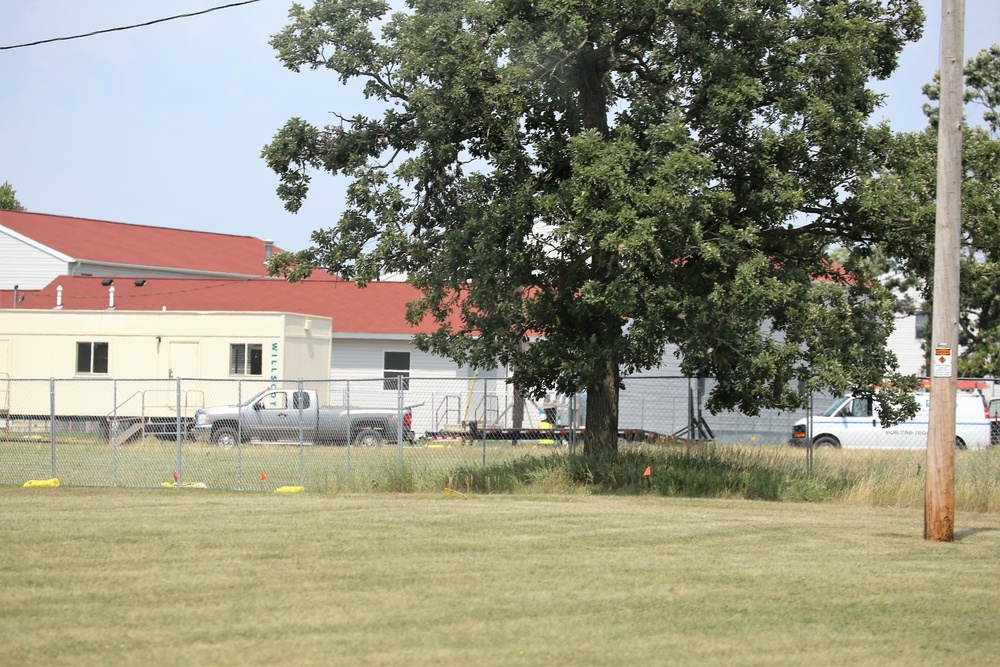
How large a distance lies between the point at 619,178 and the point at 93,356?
70.5 ft

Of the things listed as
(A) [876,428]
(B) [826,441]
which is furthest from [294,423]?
(A) [876,428]

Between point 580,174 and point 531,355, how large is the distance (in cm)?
320

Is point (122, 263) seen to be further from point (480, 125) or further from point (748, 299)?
point (748, 299)

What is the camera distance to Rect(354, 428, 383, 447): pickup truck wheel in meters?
23.3

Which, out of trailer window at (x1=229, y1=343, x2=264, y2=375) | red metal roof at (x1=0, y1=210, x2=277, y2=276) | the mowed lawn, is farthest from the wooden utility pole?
red metal roof at (x1=0, y1=210, x2=277, y2=276)

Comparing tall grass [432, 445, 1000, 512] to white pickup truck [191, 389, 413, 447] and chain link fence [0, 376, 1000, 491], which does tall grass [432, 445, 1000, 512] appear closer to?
chain link fence [0, 376, 1000, 491]

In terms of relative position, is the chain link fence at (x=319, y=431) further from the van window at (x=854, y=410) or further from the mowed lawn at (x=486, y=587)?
the mowed lawn at (x=486, y=587)

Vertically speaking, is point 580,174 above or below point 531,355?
above

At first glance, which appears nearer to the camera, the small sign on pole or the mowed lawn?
the mowed lawn

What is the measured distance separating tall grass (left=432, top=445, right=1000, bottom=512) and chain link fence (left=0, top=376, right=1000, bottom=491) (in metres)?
0.71

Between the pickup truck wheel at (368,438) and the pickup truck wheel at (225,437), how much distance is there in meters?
2.61

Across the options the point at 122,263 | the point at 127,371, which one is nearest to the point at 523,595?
the point at 127,371

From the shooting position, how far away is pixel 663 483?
1861 centimetres

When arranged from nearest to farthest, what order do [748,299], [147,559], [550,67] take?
[147,559]
[748,299]
[550,67]
